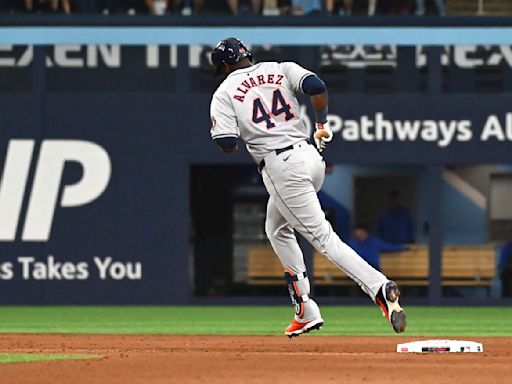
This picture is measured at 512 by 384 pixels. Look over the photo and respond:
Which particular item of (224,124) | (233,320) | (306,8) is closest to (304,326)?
(224,124)

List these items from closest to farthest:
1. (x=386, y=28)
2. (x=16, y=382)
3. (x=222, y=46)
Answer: (x=16, y=382)
(x=222, y=46)
(x=386, y=28)

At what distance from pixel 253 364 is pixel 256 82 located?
2459 mm

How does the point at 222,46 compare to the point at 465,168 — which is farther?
the point at 465,168

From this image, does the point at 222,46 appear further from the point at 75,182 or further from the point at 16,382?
the point at 75,182

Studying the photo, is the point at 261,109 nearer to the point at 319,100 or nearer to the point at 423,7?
the point at 319,100

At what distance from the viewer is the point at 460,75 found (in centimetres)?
1892

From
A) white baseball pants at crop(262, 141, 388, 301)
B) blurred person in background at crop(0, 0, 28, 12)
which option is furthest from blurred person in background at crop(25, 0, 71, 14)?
white baseball pants at crop(262, 141, 388, 301)

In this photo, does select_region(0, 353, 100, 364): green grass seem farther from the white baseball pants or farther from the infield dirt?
the white baseball pants

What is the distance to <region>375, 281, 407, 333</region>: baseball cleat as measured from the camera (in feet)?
30.6

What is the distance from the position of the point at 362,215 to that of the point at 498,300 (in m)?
2.31

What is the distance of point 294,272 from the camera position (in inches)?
413

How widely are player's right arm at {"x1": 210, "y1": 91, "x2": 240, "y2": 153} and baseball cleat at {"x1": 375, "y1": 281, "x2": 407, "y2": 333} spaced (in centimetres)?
145

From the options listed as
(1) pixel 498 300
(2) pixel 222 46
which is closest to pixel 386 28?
(1) pixel 498 300

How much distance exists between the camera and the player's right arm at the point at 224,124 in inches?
390
